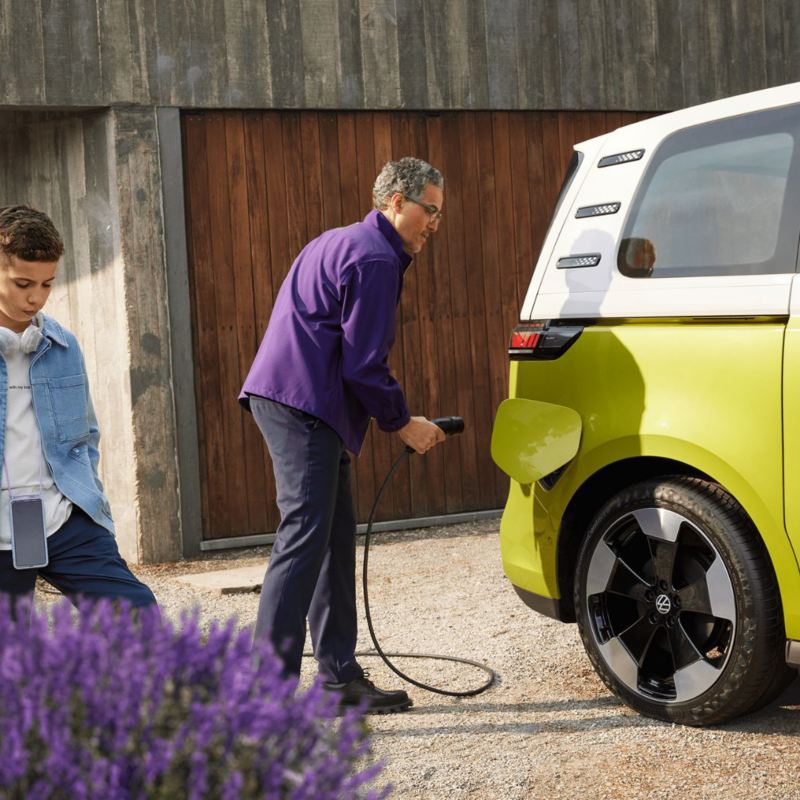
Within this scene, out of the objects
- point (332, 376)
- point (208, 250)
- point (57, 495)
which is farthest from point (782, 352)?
point (208, 250)

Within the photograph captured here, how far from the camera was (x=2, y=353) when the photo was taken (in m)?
3.45

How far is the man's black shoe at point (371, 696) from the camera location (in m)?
4.84

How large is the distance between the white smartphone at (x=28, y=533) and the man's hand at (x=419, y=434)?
1.65 m

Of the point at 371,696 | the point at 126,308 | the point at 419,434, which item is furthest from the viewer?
the point at 126,308

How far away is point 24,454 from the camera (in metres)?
3.45

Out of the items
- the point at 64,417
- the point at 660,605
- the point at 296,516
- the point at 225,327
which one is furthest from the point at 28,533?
the point at 225,327

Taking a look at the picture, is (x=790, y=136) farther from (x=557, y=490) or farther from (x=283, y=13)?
(x=283, y=13)

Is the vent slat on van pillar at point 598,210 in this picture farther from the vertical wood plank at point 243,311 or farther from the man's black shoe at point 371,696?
the vertical wood plank at point 243,311

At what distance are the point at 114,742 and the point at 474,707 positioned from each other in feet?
11.0

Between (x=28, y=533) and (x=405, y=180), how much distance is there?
2.03 m

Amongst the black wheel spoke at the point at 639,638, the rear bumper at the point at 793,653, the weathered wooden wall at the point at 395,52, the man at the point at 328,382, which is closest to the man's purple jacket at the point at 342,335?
the man at the point at 328,382

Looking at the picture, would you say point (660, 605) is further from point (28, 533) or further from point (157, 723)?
point (157, 723)

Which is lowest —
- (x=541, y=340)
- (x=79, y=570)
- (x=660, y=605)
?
(x=660, y=605)

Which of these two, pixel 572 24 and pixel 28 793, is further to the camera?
pixel 572 24
